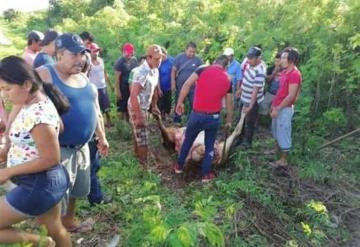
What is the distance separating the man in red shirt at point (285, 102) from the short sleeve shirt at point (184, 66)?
2.03 m

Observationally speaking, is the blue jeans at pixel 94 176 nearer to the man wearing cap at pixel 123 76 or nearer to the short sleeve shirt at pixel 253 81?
the short sleeve shirt at pixel 253 81

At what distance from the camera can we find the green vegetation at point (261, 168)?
4.09m

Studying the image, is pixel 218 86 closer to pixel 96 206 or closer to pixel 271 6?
pixel 96 206

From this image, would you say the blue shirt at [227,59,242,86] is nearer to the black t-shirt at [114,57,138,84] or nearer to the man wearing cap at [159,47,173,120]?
the man wearing cap at [159,47,173,120]

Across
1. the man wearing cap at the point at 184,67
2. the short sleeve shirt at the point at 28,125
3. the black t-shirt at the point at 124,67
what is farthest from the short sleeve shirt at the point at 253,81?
the short sleeve shirt at the point at 28,125

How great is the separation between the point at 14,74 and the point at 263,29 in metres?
6.97

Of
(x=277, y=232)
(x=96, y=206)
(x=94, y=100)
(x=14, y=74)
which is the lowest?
(x=277, y=232)

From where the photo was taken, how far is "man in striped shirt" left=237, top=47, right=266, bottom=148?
6672mm

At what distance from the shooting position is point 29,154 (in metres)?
2.71

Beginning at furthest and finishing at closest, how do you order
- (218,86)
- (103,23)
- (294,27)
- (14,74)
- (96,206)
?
(103,23)
(294,27)
(218,86)
(96,206)
(14,74)

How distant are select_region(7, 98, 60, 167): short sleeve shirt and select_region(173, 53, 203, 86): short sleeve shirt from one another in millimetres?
5185

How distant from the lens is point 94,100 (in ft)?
11.5

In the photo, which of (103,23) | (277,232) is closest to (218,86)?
(277,232)

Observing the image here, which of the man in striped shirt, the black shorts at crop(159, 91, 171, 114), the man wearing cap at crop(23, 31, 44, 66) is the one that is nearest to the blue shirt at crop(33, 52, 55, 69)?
the man wearing cap at crop(23, 31, 44, 66)
